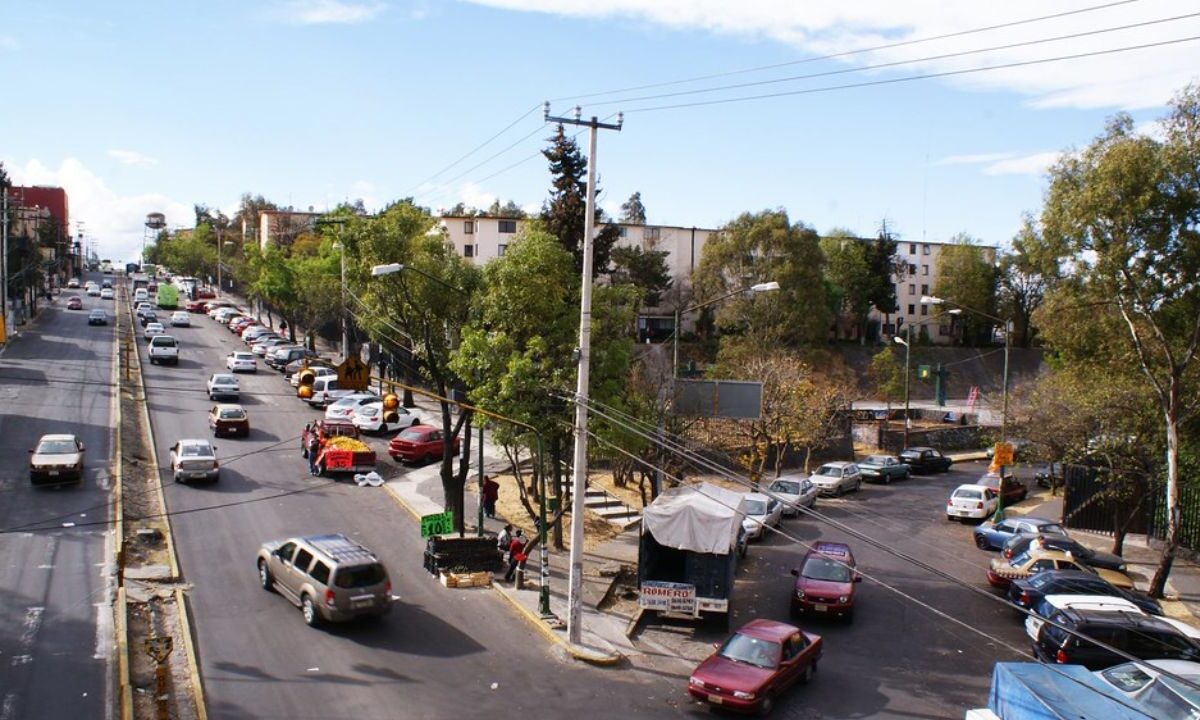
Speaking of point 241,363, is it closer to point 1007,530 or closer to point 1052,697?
point 1007,530

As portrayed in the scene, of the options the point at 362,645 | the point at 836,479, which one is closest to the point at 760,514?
the point at 836,479

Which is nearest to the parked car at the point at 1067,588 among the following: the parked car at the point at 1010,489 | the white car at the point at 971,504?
the white car at the point at 971,504

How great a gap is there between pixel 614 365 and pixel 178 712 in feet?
43.4

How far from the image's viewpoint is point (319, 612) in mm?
18375

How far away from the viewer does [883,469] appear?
44125 millimetres

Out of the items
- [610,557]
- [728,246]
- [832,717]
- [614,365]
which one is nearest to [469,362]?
[614,365]

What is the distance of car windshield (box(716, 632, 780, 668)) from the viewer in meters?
16.2

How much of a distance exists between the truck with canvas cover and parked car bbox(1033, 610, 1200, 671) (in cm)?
658

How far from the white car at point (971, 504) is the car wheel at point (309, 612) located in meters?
25.1

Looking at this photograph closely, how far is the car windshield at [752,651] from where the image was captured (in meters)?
16.2

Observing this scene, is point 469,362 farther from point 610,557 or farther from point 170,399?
point 170,399

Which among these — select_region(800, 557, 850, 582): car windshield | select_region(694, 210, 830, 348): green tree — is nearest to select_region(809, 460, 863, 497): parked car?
select_region(800, 557, 850, 582): car windshield

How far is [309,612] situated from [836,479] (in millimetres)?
25896

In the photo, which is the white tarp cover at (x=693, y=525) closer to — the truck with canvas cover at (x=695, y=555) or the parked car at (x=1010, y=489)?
the truck with canvas cover at (x=695, y=555)
